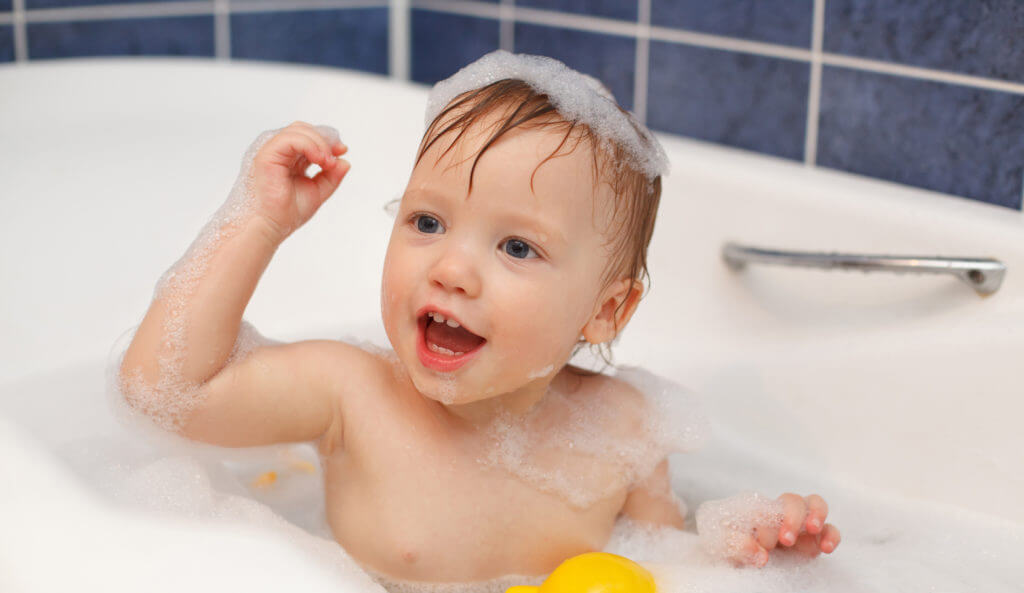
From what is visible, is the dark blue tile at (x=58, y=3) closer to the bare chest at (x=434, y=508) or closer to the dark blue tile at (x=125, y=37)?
the dark blue tile at (x=125, y=37)

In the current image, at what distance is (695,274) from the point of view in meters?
1.60

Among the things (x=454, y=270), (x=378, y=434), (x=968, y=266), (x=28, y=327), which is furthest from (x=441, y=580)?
(x=28, y=327)

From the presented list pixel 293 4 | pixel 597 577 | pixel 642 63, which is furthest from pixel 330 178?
pixel 293 4

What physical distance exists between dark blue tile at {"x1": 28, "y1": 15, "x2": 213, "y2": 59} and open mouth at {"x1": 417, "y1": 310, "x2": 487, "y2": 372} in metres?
1.17

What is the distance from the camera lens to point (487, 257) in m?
0.96

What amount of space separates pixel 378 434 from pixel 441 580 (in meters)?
0.14

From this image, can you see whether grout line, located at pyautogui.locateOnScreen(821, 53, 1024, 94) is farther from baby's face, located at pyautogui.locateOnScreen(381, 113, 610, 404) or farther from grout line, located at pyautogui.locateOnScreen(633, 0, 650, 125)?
baby's face, located at pyautogui.locateOnScreen(381, 113, 610, 404)

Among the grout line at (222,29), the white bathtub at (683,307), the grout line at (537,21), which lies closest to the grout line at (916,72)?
the grout line at (537,21)

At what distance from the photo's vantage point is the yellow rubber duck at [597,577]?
98 cm

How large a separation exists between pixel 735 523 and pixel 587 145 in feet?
1.23

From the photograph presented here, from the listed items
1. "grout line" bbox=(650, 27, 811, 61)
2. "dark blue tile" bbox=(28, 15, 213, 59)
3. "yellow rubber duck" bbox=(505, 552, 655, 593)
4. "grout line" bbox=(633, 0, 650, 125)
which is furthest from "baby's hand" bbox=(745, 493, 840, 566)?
"dark blue tile" bbox=(28, 15, 213, 59)

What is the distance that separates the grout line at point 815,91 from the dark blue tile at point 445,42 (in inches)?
25.4

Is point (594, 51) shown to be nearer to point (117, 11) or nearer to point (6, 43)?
point (117, 11)

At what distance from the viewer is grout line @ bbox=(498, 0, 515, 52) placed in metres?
2.04
